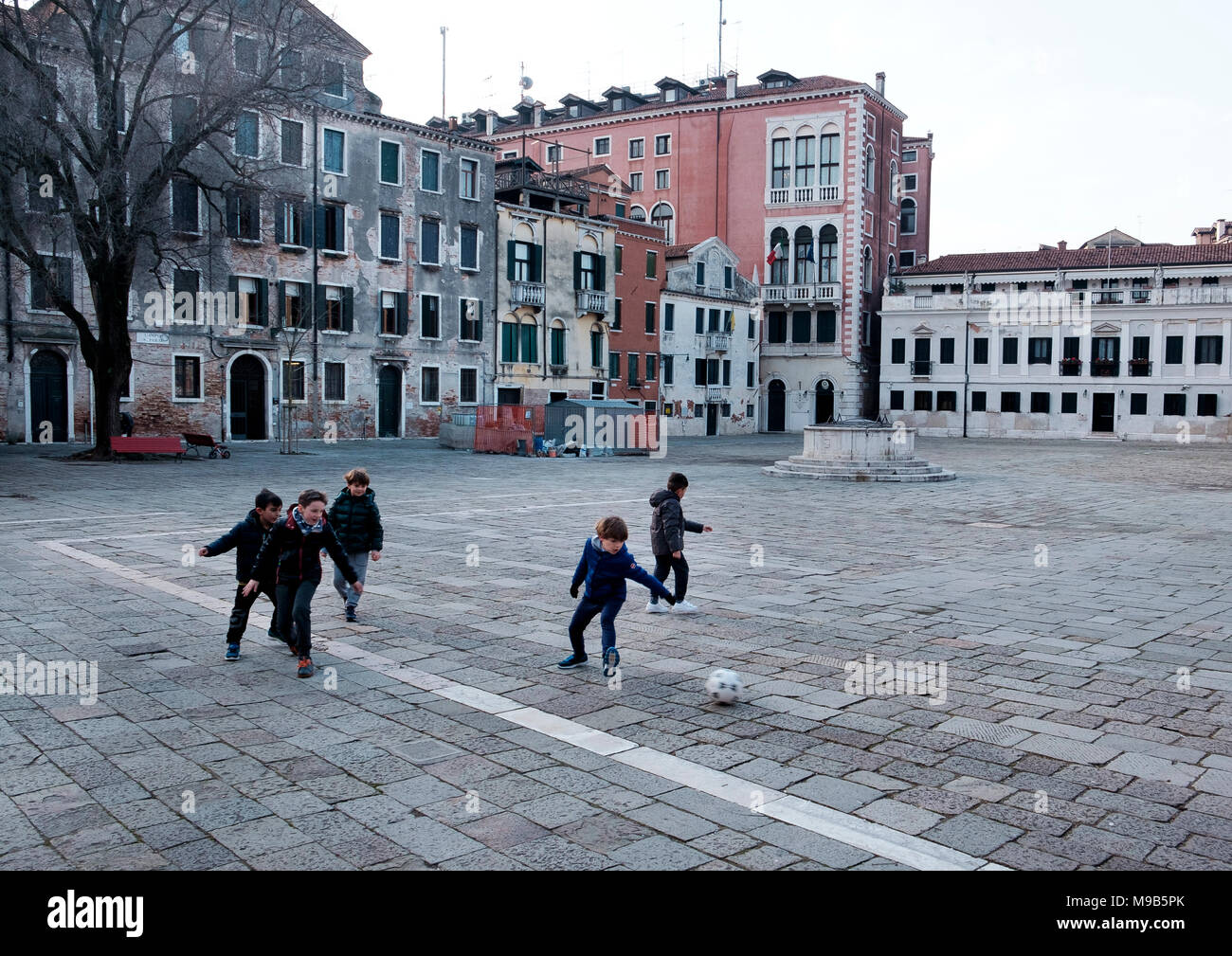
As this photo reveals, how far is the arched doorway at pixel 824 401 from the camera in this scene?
58938 mm

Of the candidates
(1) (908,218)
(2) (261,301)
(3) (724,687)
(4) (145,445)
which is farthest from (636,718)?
(1) (908,218)

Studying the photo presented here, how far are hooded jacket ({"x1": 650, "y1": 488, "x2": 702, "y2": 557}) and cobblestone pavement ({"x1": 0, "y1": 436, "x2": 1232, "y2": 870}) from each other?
1.94 ft

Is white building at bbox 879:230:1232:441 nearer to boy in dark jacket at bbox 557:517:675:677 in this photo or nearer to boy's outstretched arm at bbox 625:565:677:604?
boy's outstretched arm at bbox 625:565:677:604

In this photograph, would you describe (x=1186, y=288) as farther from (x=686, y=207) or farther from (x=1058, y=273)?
(x=686, y=207)

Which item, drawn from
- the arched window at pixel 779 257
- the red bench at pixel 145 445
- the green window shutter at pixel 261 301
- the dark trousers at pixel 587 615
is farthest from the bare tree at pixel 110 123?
the arched window at pixel 779 257

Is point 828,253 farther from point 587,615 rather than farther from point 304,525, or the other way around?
point 304,525

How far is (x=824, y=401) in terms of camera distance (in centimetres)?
5947

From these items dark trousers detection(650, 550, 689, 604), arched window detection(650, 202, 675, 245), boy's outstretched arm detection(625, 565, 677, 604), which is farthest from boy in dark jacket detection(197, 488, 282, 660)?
arched window detection(650, 202, 675, 245)

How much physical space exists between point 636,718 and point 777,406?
5510 cm

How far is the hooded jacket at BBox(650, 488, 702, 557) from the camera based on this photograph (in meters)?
8.84

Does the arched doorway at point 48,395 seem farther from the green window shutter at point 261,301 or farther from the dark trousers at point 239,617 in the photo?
the dark trousers at point 239,617

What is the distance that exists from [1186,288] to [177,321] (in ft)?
148

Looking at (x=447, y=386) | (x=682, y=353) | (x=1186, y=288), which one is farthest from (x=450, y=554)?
(x=1186, y=288)
